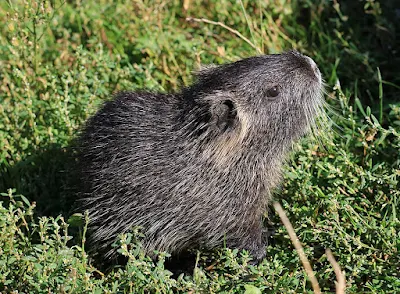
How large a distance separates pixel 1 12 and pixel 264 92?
3242 mm

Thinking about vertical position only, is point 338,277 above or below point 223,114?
below

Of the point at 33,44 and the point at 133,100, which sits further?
the point at 33,44

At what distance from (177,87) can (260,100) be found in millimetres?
1403

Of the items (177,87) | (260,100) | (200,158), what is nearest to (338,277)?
(200,158)

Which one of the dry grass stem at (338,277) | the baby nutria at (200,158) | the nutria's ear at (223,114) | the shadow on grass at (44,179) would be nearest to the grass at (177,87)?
the shadow on grass at (44,179)

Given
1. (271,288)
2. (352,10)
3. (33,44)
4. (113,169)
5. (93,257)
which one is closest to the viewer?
(271,288)

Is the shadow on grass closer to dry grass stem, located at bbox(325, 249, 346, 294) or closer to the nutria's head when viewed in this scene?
the nutria's head

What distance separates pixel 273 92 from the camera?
15.3ft

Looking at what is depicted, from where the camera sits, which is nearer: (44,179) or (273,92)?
(273,92)

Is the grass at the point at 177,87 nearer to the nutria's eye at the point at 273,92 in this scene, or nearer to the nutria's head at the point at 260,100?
the nutria's head at the point at 260,100

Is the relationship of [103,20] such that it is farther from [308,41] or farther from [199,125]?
[199,125]

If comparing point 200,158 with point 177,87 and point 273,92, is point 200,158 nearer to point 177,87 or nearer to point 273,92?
point 273,92

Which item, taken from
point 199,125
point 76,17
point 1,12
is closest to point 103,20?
point 76,17

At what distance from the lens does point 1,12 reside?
6.75 metres
